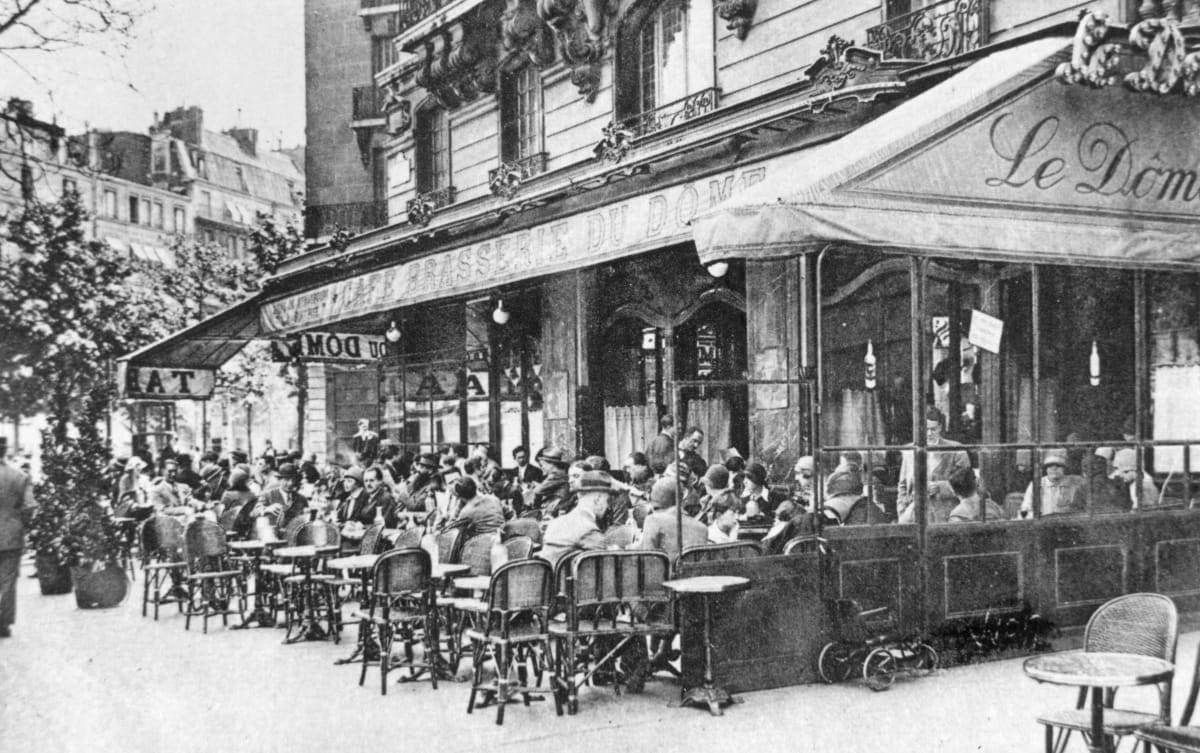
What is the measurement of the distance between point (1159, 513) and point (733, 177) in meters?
4.77

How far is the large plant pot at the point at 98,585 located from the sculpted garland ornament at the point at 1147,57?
38.0 ft

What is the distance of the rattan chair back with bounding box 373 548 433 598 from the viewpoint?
8414mm

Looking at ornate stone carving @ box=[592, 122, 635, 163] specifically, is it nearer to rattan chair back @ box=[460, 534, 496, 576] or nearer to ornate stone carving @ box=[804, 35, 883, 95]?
ornate stone carving @ box=[804, 35, 883, 95]

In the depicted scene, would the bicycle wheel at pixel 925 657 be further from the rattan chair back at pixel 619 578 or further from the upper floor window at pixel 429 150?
the upper floor window at pixel 429 150

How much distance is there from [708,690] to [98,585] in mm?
8800

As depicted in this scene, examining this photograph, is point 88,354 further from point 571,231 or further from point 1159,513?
point 1159,513

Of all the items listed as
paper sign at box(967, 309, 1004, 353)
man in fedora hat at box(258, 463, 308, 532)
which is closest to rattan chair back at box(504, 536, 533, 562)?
paper sign at box(967, 309, 1004, 353)

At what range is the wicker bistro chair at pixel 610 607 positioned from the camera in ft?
24.9

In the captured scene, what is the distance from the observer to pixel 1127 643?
17.4ft

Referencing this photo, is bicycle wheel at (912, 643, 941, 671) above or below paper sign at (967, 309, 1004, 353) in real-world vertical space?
below

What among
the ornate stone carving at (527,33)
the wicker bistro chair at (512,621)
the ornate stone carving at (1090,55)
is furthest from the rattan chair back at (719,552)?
the ornate stone carving at (527,33)

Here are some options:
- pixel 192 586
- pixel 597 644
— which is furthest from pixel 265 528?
pixel 597 644

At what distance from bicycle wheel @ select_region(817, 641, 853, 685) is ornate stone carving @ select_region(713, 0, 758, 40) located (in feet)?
27.4

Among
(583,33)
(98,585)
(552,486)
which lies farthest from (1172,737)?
(583,33)
